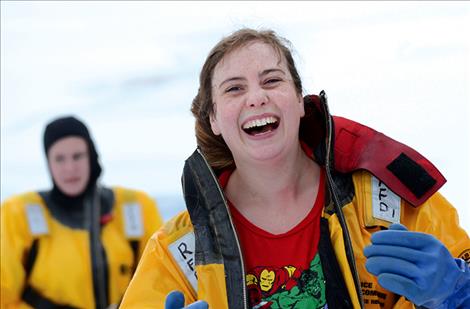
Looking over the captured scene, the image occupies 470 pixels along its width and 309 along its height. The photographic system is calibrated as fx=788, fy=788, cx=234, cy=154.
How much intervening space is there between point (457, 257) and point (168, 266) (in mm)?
670

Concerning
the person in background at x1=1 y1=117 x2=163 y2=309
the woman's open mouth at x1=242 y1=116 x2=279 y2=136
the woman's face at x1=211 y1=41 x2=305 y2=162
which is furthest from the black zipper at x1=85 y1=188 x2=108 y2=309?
the woman's open mouth at x1=242 y1=116 x2=279 y2=136

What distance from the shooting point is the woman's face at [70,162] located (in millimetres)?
3736

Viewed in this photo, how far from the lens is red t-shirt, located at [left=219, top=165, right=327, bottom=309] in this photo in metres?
1.79

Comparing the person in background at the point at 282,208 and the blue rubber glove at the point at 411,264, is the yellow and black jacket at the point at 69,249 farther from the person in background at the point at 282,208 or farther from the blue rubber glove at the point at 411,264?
the blue rubber glove at the point at 411,264

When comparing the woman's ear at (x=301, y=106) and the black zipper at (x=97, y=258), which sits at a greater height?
the woman's ear at (x=301, y=106)

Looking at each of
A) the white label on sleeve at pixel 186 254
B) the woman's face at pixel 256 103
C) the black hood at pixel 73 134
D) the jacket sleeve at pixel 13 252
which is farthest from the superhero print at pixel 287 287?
the black hood at pixel 73 134

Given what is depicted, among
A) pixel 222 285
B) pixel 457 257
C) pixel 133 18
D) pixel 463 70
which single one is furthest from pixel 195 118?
pixel 133 18

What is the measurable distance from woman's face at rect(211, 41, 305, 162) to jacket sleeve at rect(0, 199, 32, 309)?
1831 millimetres

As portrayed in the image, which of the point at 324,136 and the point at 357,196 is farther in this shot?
A: the point at 324,136

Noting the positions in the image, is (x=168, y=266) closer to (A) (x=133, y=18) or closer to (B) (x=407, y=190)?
(B) (x=407, y=190)

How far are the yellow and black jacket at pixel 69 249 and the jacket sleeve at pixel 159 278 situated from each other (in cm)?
161

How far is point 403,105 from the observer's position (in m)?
4.07

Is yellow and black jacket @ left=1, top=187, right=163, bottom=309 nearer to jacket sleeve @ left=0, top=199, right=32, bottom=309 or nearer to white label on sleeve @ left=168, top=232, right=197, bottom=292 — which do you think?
jacket sleeve @ left=0, top=199, right=32, bottom=309

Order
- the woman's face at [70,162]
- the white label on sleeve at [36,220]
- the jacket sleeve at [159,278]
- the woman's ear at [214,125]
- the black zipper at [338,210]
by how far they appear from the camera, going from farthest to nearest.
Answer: the woman's face at [70,162]
the white label on sleeve at [36,220]
the woman's ear at [214,125]
the jacket sleeve at [159,278]
the black zipper at [338,210]
